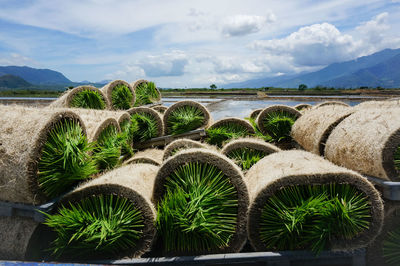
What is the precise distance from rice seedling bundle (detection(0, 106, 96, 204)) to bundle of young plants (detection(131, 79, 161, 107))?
4.43 metres

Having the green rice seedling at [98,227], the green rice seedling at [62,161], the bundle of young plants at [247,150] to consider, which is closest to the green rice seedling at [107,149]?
the green rice seedling at [62,161]

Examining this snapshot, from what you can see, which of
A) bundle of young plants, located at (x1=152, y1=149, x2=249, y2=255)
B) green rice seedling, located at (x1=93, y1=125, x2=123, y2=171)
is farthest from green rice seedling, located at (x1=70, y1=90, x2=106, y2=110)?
bundle of young plants, located at (x1=152, y1=149, x2=249, y2=255)

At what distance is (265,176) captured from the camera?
2338 millimetres

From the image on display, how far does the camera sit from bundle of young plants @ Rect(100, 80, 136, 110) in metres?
5.73

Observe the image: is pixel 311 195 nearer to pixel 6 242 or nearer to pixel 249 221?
pixel 249 221

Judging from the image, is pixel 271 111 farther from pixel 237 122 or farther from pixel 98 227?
pixel 98 227

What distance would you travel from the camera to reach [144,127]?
5113 millimetres

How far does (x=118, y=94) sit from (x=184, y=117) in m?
1.76

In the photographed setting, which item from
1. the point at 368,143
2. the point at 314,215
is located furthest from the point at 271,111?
the point at 314,215

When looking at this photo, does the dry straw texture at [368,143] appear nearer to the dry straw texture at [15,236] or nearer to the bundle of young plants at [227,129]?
the bundle of young plants at [227,129]

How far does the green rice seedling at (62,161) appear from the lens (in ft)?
7.29

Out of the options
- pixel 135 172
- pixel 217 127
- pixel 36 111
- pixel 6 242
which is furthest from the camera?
pixel 217 127

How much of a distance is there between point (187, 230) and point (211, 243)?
0.25 meters

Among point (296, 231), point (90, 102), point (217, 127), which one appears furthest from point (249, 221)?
point (90, 102)
